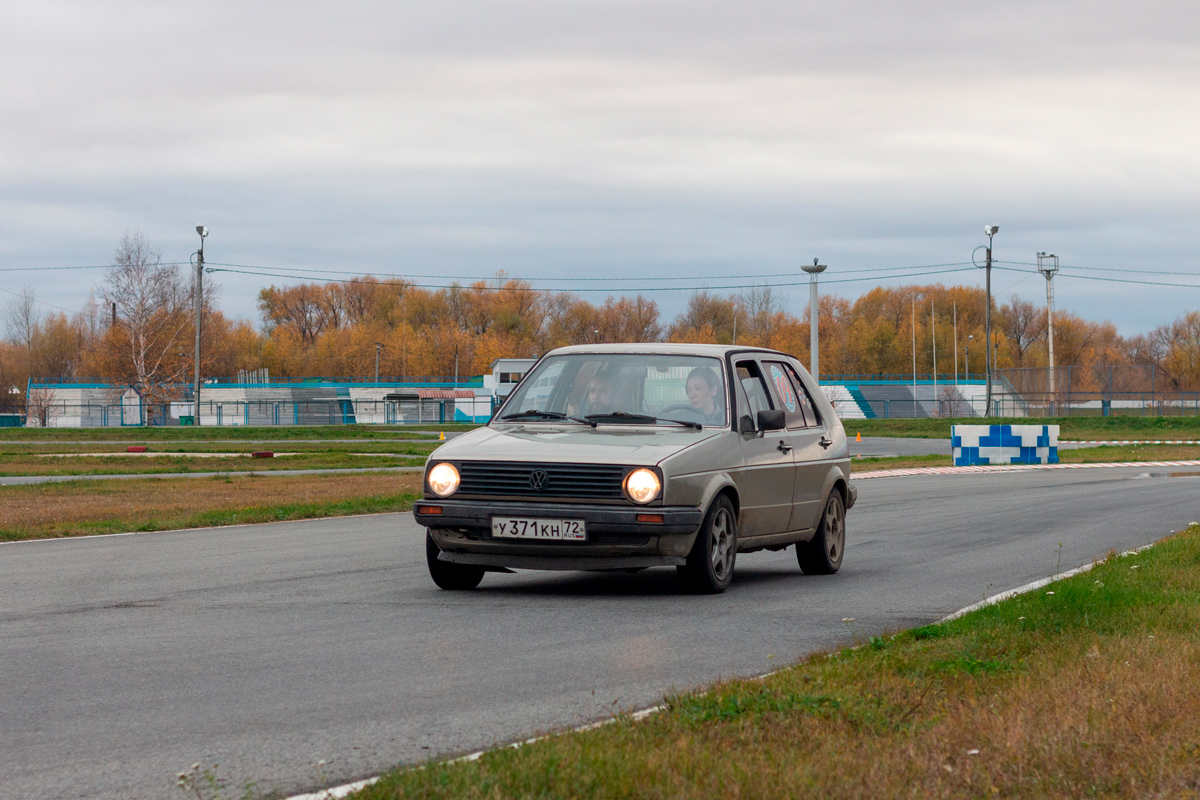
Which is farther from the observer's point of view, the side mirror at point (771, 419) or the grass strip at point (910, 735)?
the side mirror at point (771, 419)

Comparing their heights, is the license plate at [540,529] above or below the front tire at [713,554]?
above

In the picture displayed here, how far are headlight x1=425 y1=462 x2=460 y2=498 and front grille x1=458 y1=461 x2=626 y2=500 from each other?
166mm

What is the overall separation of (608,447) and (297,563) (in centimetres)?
362

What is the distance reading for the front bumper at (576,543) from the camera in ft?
29.0

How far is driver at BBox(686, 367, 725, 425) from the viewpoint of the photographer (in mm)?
10047

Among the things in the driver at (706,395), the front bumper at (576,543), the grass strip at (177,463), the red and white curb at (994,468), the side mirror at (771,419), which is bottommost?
the red and white curb at (994,468)

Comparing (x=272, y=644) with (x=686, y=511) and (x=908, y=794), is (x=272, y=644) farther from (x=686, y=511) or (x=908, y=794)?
(x=908, y=794)

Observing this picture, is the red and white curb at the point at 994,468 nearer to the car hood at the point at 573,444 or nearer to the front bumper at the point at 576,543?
the car hood at the point at 573,444

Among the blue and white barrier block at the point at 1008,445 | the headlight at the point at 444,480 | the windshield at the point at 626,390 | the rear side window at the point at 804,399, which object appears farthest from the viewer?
the blue and white barrier block at the point at 1008,445

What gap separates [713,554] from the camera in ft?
31.0

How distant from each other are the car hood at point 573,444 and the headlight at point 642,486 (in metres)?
0.10

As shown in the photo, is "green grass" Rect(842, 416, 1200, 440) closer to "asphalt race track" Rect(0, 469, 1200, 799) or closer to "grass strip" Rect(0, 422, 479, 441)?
"grass strip" Rect(0, 422, 479, 441)

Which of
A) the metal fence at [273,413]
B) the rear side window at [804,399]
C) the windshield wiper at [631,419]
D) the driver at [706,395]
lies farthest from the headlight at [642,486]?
the metal fence at [273,413]

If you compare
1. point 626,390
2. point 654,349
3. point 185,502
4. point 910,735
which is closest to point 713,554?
point 626,390
